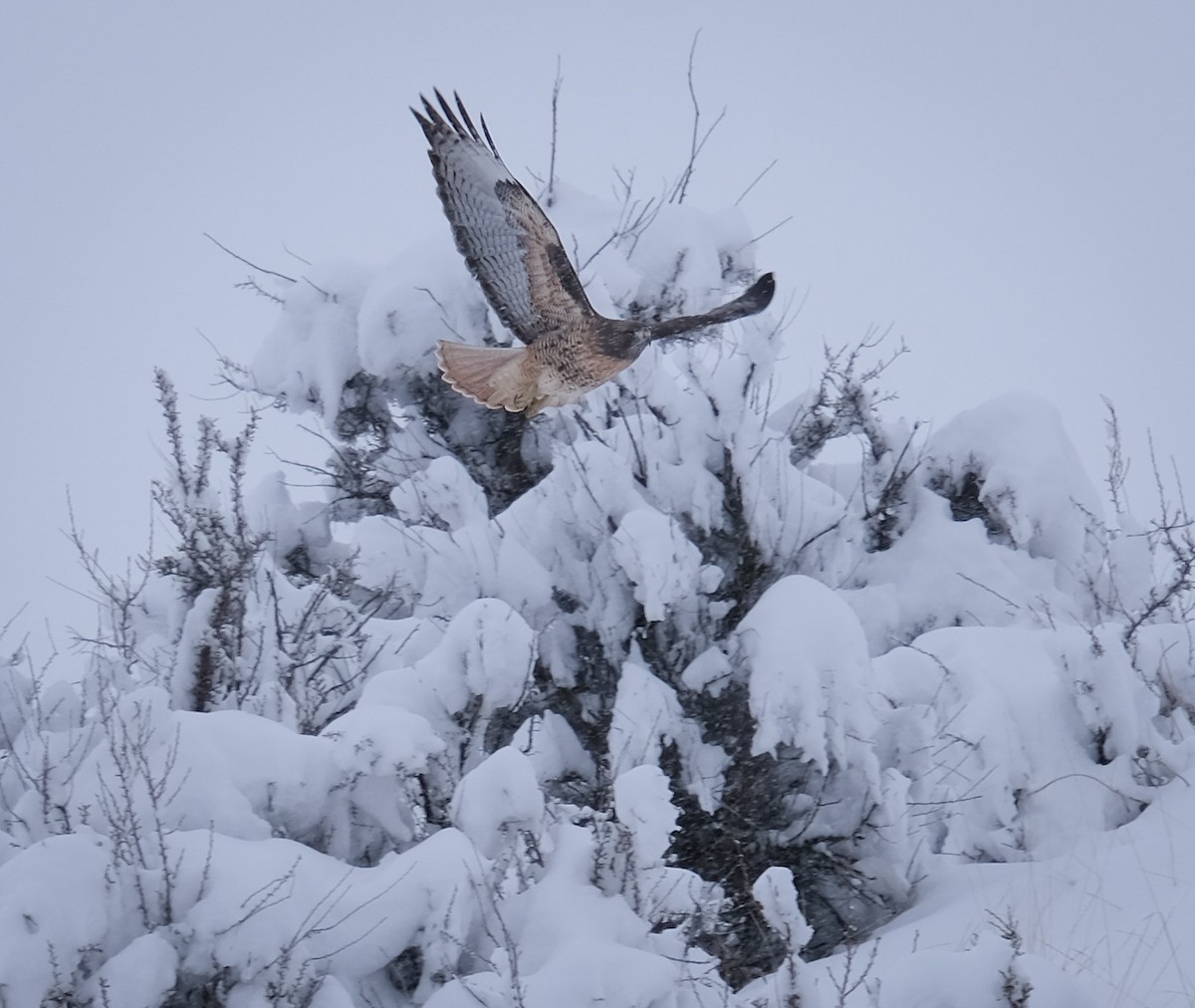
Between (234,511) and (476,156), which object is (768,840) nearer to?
(234,511)

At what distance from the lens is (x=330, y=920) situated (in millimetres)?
3133

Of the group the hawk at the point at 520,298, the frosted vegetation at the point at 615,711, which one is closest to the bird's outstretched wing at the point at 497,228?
the hawk at the point at 520,298

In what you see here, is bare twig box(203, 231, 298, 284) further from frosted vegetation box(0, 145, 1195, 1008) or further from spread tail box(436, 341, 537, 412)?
spread tail box(436, 341, 537, 412)

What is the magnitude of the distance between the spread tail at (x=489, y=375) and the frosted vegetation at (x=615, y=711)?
0.51 metres

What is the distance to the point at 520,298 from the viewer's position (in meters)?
4.72

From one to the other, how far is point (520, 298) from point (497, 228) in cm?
32

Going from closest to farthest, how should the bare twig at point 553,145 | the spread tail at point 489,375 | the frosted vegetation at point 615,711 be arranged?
1. the frosted vegetation at point 615,711
2. the spread tail at point 489,375
3. the bare twig at point 553,145

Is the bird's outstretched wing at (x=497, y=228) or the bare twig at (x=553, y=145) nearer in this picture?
the bird's outstretched wing at (x=497, y=228)

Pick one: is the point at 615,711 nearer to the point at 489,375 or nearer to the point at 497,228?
the point at 489,375

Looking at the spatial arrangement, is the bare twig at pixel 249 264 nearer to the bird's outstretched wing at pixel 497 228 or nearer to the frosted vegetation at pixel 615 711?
the frosted vegetation at pixel 615 711

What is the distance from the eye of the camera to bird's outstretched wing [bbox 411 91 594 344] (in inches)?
173

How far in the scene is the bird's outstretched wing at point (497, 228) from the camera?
4.41m

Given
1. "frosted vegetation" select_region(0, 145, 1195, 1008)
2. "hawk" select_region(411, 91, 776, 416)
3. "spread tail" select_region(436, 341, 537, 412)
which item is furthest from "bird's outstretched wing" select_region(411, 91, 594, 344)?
"frosted vegetation" select_region(0, 145, 1195, 1008)

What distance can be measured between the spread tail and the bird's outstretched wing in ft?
0.76
